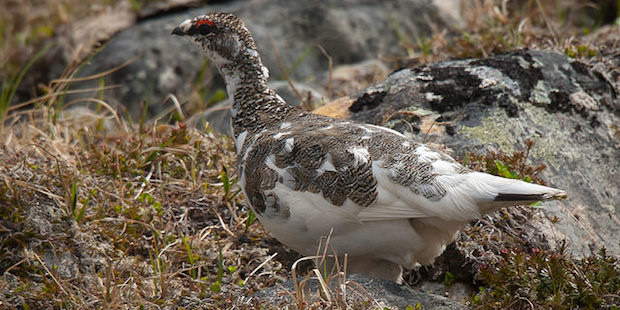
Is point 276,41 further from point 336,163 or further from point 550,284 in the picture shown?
point 550,284

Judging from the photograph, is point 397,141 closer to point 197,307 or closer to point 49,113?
point 197,307

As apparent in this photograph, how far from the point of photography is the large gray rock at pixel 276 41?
766 cm

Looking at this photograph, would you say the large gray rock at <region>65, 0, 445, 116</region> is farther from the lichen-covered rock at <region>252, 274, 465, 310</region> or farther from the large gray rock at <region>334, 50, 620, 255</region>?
the lichen-covered rock at <region>252, 274, 465, 310</region>

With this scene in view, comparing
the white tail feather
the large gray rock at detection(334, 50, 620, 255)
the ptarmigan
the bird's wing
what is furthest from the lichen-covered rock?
the large gray rock at detection(334, 50, 620, 255)

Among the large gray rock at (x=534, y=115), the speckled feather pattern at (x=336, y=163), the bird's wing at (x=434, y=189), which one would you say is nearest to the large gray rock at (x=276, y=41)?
the large gray rock at (x=534, y=115)

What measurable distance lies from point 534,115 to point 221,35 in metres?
2.01

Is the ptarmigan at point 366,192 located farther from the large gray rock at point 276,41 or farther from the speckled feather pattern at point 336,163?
the large gray rock at point 276,41

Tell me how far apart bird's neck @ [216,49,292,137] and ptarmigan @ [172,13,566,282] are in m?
0.22

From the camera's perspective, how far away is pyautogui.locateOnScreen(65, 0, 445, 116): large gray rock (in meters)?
7.66

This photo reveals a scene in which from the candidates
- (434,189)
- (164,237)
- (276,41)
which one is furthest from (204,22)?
(276,41)

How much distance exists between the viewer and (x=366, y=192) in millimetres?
3107

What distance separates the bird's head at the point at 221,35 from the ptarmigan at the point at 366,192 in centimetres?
59

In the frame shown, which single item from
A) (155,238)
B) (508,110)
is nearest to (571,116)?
(508,110)

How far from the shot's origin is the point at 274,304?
3092mm
